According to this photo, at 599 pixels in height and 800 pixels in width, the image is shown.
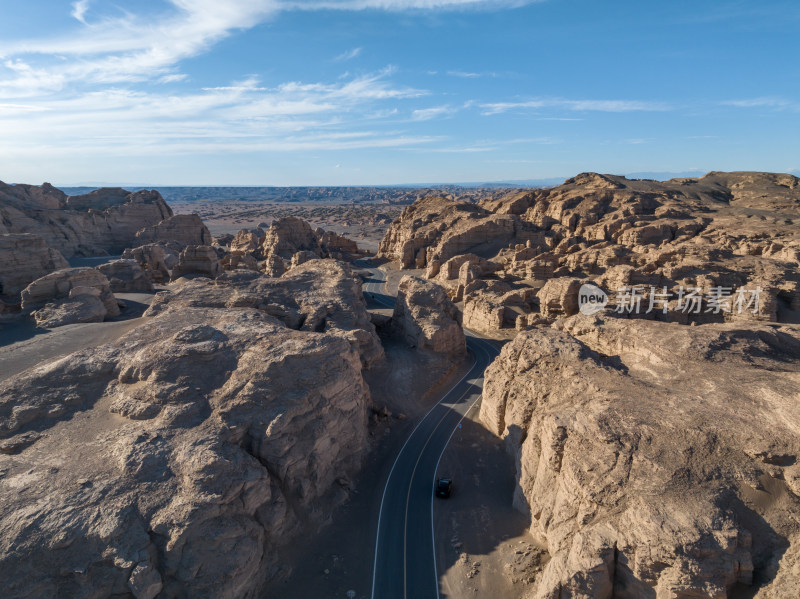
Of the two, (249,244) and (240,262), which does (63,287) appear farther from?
(249,244)

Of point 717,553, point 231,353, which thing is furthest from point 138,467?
point 717,553

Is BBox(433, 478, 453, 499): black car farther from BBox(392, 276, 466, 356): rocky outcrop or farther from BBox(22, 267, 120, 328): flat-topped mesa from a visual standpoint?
BBox(22, 267, 120, 328): flat-topped mesa

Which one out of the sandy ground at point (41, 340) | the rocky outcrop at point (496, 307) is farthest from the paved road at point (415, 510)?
the sandy ground at point (41, 340)

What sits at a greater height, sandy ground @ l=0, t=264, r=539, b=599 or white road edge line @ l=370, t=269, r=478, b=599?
sandy ground @ l=0, t=264, r=539, b=599

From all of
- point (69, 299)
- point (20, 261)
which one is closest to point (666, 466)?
point (69, 299)

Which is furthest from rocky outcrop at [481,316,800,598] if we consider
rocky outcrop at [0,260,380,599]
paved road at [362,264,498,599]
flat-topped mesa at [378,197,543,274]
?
flat-topped mesa at [378,197,543,274]

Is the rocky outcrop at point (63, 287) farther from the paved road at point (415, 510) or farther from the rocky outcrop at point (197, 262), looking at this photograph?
the paved road at point (415, 510)
